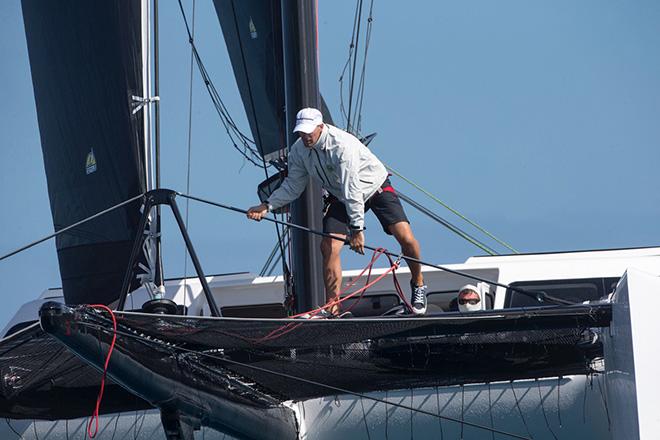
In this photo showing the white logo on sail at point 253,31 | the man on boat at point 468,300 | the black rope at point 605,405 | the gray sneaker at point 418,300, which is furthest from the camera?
the white logo on sail at point 253,31

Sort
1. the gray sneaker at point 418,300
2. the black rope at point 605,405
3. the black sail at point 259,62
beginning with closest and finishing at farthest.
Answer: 1. the black rope at point 605,405
2. the gray sneaker at point 418,300
3. the black sail at point 259,62

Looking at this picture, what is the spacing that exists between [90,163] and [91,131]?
24cm

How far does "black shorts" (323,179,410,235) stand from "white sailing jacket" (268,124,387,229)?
0.09 metres

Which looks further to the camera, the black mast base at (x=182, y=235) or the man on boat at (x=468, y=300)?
the man on boat at (x=468, y=300)

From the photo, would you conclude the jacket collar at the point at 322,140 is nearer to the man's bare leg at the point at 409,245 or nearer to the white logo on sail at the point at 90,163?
the man's bare leg at the point at 409,245

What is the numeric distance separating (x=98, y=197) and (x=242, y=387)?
3377 mm

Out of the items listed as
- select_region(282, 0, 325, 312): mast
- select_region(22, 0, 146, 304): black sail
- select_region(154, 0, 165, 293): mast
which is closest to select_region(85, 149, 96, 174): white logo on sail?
select_region(22, 0, 146, 304): black sail

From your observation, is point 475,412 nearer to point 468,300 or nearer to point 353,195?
point 468,300

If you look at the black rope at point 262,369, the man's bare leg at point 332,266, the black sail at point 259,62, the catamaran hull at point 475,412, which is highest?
the black sail at point 259,62

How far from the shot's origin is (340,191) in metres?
7.81

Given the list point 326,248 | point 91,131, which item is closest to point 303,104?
point 326,248

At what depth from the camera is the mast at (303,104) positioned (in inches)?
331

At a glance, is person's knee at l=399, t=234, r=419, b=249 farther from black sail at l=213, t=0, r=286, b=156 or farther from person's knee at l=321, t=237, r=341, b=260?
black sail at l=213, t=0, r=286, b=156

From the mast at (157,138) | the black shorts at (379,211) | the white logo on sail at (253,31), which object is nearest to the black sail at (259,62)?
the white logo on sail at (253,31)
